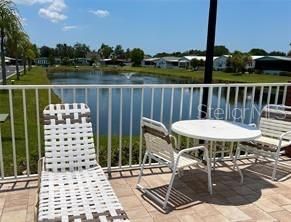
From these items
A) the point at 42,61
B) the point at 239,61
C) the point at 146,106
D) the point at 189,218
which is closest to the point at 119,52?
the point at 42,61

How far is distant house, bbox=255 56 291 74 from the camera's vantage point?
188 feet

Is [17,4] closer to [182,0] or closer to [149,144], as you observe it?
[182,0]

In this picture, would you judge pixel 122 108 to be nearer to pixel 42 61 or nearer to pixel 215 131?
pixel 215 131

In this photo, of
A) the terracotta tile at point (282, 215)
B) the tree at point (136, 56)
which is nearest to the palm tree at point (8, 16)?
the terracotta tile at point (282, 215)

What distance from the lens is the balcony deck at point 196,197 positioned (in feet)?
9.59

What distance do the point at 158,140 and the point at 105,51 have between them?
98219 mm

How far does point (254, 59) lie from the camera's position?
65062mm

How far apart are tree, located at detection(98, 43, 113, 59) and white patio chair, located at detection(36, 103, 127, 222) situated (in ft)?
319

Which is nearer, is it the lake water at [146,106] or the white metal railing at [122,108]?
the white metal railing at [122,108]

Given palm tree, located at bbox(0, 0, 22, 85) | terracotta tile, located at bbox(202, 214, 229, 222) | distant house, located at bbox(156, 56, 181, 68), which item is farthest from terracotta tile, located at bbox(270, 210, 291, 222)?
distant house, located at bbox(156, 56, 181, 68)

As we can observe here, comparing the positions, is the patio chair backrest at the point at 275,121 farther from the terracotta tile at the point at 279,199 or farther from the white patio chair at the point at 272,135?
the terracotta tile at the point at 279,199

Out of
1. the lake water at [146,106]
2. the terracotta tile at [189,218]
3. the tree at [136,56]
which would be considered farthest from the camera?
the tree at [136,56]

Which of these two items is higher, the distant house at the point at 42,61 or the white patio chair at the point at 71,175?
the white patio chair at the point at 71,175

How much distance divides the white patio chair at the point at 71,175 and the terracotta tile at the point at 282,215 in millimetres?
1676
